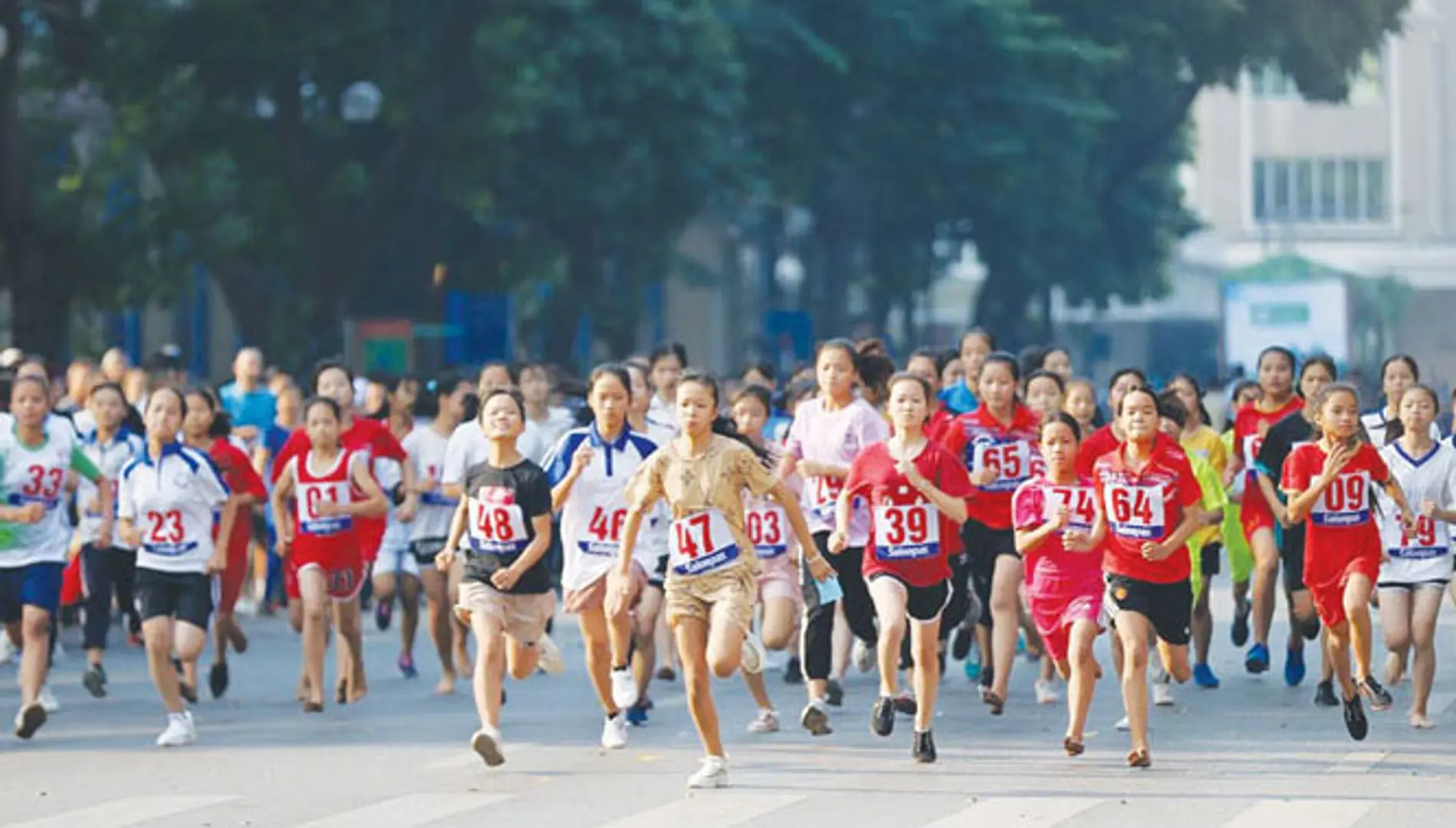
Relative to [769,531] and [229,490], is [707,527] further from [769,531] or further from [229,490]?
[229,490]

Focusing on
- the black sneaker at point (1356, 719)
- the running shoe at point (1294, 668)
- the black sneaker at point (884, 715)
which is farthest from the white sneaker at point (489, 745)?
the running shoe at point (1294, 668)

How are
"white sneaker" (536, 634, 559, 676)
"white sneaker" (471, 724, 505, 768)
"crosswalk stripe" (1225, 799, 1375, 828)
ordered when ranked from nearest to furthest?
"crosswalk stripe" (1225, 799, 1375, 828) → "white sneaker" (471, 724, 505, 768) → "white sneaker" (536, 634, 559, 676)

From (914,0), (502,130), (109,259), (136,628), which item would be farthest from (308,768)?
(914,0)

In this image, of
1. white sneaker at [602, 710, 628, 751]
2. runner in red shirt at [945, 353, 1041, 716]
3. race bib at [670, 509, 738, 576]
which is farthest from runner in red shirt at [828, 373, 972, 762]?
runner in red shirt at [945, 353, 1041, 716]

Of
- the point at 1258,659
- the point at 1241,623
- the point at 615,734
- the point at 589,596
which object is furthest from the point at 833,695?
the point at 1241,623

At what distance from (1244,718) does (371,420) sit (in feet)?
17.0

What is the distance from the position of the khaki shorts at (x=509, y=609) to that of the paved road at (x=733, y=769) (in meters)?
0.55

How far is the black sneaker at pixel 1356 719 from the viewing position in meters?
13.9

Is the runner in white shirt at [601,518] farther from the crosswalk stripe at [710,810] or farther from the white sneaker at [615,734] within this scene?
the crosswalk stripe at [710,810]

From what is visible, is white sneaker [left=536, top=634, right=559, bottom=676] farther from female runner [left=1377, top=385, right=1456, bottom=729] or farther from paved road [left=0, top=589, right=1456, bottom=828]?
female runner [left=1377, top=385, right=1456, bottom=729]

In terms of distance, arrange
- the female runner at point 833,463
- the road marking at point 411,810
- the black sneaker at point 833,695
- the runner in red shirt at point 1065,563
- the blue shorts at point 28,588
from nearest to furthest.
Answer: the road marking at point 411,810 < the runner in red shirt at point 1065,563 < the female runner at point 833,463 < the blue shorts at point 28,588 < the black sneaker at point 833,695

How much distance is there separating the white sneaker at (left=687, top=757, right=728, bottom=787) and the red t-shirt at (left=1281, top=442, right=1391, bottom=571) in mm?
3277

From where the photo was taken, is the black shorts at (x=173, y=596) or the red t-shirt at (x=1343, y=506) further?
the black shorts at (x=173, y=596)

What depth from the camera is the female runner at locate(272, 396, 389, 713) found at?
54.3 ft
